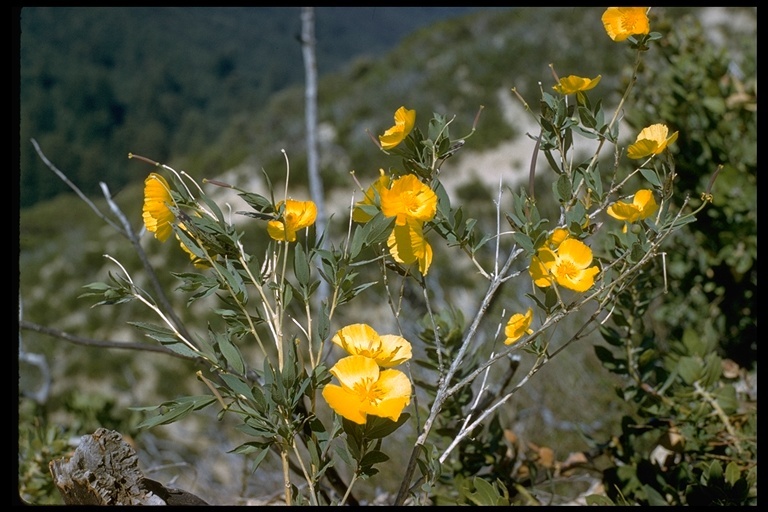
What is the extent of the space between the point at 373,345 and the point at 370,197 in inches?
7.4

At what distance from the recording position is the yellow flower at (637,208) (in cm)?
78

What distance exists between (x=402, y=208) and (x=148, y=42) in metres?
57.9

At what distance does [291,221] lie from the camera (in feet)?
2.56

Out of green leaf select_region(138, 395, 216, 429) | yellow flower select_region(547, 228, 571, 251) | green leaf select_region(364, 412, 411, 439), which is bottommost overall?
green leaf select_region(364, 412, 411, 439)

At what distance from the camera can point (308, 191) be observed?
9.81 m

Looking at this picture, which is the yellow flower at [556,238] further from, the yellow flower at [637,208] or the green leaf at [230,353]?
the green leaf at [230,353]

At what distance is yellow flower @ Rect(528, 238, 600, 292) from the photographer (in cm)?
73

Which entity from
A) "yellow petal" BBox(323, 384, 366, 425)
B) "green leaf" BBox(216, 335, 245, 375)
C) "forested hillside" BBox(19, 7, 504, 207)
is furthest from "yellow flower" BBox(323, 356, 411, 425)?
"forested hillside" BBox(19, 7, 504, 207)

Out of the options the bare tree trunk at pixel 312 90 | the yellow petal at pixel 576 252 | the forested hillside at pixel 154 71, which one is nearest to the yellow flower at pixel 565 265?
the yellow petal at pixel 576 252

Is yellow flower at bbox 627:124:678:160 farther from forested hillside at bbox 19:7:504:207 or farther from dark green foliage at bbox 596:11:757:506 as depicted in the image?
forested hillside at bbox 19:7:504:207

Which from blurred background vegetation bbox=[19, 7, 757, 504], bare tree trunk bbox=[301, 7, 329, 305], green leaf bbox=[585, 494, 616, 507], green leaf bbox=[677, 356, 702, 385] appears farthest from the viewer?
bare tree trunk bbox=[301, 7, 329, 305]

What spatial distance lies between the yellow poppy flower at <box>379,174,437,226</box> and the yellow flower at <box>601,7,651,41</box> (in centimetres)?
34

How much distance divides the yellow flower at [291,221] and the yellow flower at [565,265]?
28 centimetres

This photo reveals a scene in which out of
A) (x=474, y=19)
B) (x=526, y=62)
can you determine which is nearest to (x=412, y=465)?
(x=526, y=62)
